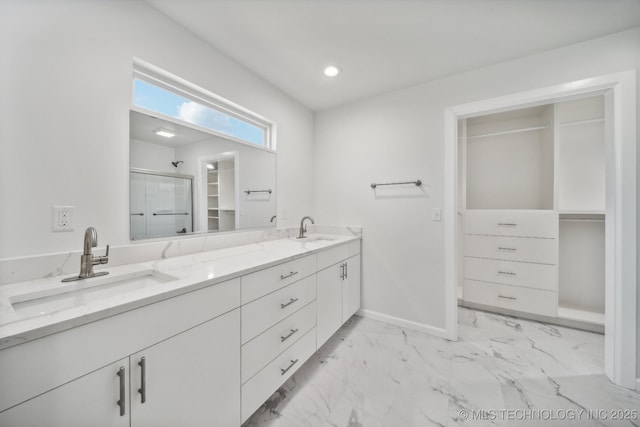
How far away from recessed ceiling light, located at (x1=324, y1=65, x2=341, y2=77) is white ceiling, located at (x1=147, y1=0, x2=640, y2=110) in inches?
1.8

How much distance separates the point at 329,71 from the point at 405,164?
1.08 metres

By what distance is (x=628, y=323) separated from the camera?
1521mm

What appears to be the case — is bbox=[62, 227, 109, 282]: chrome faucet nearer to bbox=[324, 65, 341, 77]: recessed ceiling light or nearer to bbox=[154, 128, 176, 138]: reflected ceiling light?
bbox=[154, 128, 176, 138]: reflected ceiling light

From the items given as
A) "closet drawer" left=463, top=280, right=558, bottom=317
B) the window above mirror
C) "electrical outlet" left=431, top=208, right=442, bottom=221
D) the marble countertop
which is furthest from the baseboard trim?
the window above mirror

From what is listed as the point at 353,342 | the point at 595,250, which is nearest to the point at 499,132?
the point at 595,250

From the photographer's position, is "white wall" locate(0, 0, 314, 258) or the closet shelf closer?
"white wall" locate(0, 0, 314, 258)

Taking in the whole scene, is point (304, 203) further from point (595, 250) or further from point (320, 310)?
point (595, 250)

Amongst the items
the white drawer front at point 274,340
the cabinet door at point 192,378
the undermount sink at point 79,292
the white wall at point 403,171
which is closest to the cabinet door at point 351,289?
the white wall at point 403,171

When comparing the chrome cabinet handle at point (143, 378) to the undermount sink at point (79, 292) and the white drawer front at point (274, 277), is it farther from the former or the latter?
the white drawer front at point (274, 277)

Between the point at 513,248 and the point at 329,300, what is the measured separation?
205cm

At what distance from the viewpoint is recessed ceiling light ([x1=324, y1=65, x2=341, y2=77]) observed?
6.46ft

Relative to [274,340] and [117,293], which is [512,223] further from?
[117,293]

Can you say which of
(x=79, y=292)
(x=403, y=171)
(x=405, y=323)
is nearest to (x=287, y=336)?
(x=79, y=292)

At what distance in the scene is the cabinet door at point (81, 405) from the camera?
0.60 metres
